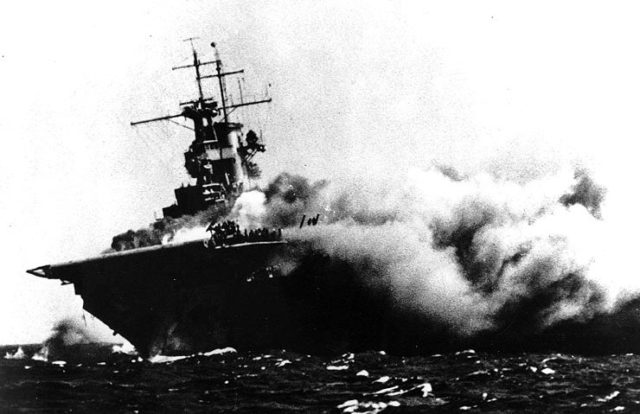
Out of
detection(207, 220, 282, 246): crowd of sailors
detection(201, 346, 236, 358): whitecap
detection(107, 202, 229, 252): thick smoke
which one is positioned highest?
detection(107, 202, 229, 252): thick smoke

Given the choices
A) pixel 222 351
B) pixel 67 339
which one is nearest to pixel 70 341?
pixel 67 339

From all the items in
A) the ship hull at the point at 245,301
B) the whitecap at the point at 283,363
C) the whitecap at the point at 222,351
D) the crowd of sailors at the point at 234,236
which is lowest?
the whitecap at the point at 283,363

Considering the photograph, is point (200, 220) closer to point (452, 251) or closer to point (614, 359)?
point (452, 251)

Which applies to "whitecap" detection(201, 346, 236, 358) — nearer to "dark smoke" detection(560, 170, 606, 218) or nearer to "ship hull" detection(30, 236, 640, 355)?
"ship hull" detection(30, 236, 640, 355)

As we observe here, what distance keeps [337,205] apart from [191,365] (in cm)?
1309

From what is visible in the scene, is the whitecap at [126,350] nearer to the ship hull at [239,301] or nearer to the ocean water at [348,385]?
the ship hull at [239,301]

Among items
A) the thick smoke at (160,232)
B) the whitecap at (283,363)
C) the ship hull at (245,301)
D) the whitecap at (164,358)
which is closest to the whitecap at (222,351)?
the ship hull at (245,301)

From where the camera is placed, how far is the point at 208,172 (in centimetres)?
3469

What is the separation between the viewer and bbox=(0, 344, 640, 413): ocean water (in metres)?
16.3

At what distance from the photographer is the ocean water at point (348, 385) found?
16.3m

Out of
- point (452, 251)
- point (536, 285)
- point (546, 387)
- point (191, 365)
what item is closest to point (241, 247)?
point (191, 365)

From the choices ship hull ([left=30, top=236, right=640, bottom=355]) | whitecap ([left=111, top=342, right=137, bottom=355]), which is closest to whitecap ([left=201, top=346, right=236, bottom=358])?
ship hull ([left=30, top=236, right=640, bottom=355])

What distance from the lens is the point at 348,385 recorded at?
19.2 m

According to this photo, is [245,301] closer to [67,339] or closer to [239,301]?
[239,301]
